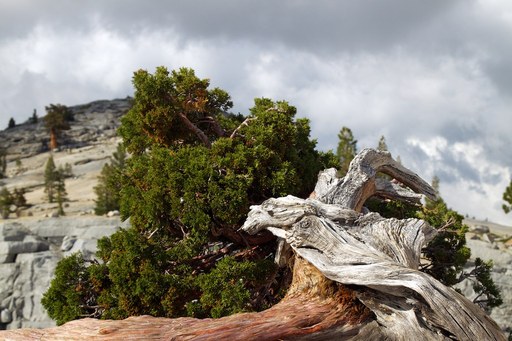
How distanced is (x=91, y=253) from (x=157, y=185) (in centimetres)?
1516

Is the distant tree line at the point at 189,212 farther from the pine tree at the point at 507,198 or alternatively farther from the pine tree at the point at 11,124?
the pine tree at the point at 11,124

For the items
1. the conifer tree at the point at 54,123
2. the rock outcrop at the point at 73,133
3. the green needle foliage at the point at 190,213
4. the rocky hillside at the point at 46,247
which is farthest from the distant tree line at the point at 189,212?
the conifer tree at the point at 54,123

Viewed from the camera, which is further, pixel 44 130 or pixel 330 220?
pixel 44 130

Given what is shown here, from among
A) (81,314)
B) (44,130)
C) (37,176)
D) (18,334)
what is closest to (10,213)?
(37,176)

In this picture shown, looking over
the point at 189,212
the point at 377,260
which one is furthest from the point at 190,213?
the point at 377,260

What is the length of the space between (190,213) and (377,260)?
375 centimetres

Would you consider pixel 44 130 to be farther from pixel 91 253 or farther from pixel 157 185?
pixel 157 185

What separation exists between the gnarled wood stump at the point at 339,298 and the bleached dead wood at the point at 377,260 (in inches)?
0.6

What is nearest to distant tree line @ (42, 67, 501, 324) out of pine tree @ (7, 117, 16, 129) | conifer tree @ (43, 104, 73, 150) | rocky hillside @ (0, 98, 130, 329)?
rocky hillside @ (0, 98, 130, 329)

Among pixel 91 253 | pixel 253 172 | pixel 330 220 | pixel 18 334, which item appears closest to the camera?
pixel 18 334

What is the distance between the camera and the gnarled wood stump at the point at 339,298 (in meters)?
7.08

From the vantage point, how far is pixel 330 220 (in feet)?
29.0

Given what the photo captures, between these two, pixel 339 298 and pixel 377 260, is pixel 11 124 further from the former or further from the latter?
pixel 377 260

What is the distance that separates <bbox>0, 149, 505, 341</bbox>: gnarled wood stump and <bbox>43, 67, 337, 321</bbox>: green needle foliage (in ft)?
3.41
